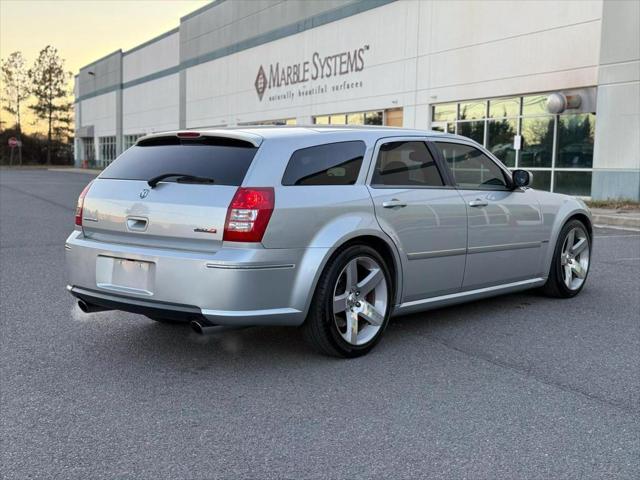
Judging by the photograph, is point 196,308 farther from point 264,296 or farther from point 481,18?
point 481,18

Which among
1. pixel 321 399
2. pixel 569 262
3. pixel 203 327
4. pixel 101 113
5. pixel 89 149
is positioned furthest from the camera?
pixel 89 149

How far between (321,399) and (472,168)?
250 centimetres

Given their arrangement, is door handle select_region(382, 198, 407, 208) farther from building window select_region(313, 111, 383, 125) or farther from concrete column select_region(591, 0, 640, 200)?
building window select_region(313, 111, 383, 125)

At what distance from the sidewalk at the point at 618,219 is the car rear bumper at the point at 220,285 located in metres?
12.0

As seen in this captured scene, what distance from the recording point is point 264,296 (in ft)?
13.5

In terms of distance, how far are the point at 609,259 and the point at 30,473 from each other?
8.41 meters

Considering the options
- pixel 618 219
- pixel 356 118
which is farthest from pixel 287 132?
pixel 356 118

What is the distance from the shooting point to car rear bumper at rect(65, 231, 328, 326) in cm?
400

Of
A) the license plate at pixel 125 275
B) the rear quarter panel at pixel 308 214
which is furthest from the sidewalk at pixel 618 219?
the license plate at pixel 125 275

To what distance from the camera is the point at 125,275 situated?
4.32 m

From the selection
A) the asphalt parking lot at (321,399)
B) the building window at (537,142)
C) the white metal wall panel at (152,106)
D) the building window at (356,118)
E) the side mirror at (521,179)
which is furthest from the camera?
the white metal wall panel at (152,106)

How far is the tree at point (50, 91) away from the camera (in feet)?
277

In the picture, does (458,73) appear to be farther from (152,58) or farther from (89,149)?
(89,149)

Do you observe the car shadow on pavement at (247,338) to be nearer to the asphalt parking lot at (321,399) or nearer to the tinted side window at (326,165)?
the asphalt parking lot at (321,399)
